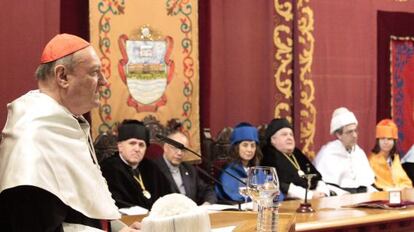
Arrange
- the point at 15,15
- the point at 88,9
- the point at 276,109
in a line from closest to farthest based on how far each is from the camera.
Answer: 1. the point at 15,15
2. the point at 88,9
3. the point at 276,109

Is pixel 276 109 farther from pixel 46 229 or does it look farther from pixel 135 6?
pixel 46 229

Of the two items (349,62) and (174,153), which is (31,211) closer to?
(174,153)

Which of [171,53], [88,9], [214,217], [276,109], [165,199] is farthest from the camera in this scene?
[276,109]

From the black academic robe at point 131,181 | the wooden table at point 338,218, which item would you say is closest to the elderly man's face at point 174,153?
the black academic robe at point 131,181

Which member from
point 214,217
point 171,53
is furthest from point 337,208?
point 171,53

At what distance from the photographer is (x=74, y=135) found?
2.87 metres

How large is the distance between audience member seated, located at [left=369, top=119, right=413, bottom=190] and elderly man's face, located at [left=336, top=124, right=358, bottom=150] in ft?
1.55

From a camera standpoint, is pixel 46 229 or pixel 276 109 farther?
pixel 276 109

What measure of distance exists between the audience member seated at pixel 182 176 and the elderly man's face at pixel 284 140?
0.89 m

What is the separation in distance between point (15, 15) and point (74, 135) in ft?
7.15

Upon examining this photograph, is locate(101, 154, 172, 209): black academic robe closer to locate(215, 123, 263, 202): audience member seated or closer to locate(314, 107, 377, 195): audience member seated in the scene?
locate(215, 123, 263, 202): audience member seated

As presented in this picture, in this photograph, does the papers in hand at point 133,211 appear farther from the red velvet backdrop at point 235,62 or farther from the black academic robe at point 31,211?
the black academic robe at point 31,211

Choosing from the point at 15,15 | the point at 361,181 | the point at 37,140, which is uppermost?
the point at 15,15

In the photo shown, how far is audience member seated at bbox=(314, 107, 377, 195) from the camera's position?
7531 millimetres
